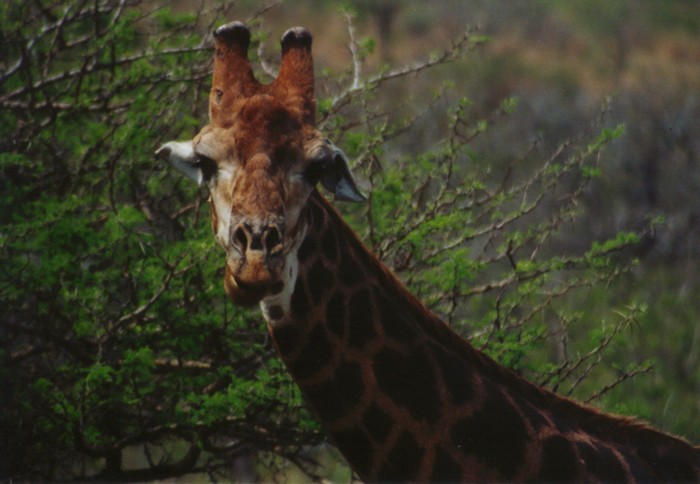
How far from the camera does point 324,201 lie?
4516 mm

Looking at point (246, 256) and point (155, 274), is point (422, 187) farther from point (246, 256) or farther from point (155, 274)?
point (246, 256)

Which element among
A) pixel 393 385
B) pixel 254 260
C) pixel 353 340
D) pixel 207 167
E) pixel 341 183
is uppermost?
pixel 207 167

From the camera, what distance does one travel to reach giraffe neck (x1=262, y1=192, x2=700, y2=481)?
14.2 ft

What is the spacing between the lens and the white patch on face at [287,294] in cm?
418

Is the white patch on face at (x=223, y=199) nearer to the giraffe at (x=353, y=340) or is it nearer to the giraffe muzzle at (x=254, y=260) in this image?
the giraffe at (x=353, y=340)

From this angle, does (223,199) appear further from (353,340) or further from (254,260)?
(353,340)

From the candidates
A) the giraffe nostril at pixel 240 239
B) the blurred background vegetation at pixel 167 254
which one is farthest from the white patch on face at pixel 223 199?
the blurred background vegetation at pixel 167 254

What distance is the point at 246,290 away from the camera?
3.87 metres

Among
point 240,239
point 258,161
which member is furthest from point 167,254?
point 240,239

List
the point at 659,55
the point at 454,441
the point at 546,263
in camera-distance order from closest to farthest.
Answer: the point at 454,441
the point at 546,263
the point at 659,55

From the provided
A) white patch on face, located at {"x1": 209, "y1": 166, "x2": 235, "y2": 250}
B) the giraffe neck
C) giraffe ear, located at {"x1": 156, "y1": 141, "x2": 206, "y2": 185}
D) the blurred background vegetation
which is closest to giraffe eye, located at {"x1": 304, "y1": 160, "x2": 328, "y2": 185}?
the giraffe neck

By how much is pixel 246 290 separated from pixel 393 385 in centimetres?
79

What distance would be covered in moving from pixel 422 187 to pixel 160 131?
1556mm

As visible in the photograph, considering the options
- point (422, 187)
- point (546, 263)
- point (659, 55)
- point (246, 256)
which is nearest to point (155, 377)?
point (422, 187)
